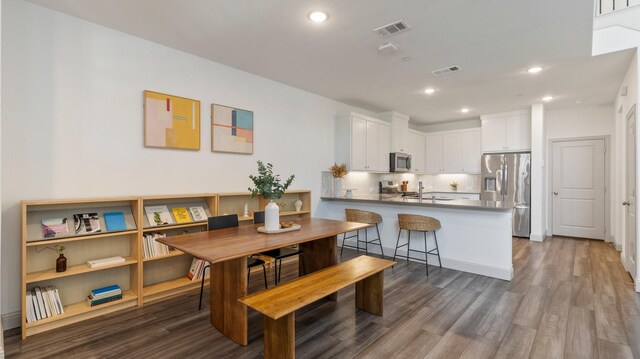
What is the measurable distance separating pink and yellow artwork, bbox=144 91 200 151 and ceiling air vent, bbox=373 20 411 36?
2168mm

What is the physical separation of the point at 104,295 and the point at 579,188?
7.92 metres

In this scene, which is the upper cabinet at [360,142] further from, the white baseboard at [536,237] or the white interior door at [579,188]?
the white interior door at [579,188]

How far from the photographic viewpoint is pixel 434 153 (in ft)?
25.3

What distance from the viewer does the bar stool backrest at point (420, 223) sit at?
3910 millimetres

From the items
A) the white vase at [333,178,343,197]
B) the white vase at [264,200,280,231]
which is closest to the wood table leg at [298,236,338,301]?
the white vase at [264,200,280,231]

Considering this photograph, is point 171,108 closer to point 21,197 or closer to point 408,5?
point 21,197

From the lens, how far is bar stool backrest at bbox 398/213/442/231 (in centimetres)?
391

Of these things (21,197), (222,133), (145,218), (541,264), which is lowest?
(541,264)

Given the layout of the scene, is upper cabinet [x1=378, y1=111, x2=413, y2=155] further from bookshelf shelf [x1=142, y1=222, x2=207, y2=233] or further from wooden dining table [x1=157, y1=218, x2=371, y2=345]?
bookshelf shelf [x1=142, y1=222, x2=207, y2=233]

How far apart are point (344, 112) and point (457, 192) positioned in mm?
3443

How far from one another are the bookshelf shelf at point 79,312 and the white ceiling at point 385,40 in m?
2.60

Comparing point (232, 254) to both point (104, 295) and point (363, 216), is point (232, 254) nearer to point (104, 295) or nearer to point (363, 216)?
point (104, 295)

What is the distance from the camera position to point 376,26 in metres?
2.82

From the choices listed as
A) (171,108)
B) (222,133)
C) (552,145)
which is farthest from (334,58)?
(552,145)
